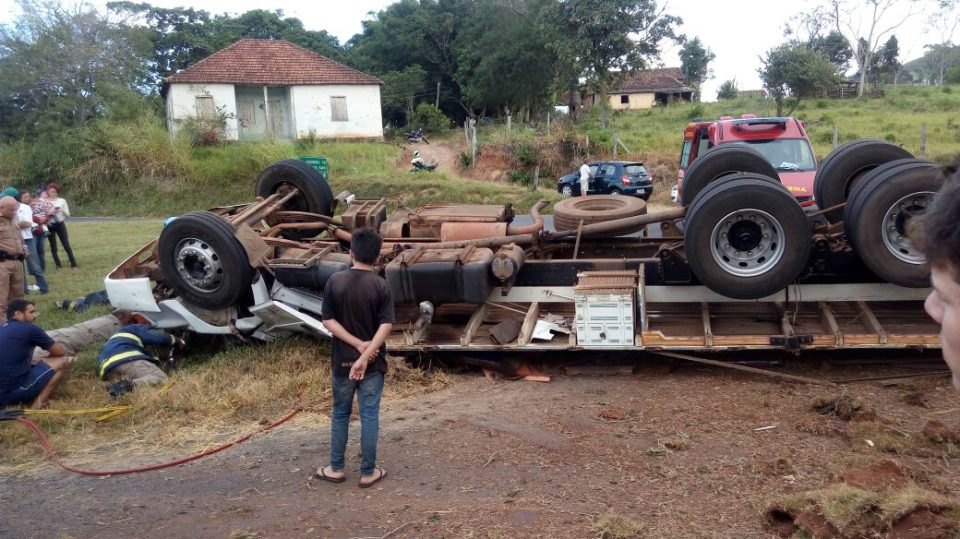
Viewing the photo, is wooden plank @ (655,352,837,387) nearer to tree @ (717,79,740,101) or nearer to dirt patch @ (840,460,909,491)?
dirt patch @ (840,460,909,491)

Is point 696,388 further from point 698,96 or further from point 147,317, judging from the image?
point 698,96

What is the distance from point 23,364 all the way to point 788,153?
1138 cm

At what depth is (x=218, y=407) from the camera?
6.26m

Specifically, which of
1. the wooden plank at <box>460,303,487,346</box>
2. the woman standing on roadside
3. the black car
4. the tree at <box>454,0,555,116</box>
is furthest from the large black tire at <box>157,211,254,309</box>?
the tree at <box>454,0,555,116</box>

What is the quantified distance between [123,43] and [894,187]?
42923 millimetres

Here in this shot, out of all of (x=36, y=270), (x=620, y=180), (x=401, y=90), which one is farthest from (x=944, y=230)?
(x=401, y=90)

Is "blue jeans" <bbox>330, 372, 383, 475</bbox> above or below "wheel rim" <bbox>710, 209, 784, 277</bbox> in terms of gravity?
below

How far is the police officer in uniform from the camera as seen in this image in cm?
877

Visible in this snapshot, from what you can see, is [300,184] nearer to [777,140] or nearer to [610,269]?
[610,269]

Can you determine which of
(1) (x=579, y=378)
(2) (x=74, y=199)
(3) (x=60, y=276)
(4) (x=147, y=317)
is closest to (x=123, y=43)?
(2) (x=74, y=199)

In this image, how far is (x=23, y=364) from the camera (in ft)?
21.4

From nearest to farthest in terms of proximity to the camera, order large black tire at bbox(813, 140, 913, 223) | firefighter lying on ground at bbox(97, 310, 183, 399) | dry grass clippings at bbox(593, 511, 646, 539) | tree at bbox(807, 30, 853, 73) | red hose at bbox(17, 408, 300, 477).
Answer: dry grass clippings at bbox(593, 511, 646, 539), red hose at bbox(17, 408, 300, 477), firefighter lying on ground at bbox(97, 310, 183, 399), large black tire at bbox(813, 140, 913, 223), tree at bbox(807, 30, 853, 73)

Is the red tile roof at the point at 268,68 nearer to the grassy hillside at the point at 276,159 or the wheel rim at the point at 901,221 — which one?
the grassy hillside at the point at 276,159

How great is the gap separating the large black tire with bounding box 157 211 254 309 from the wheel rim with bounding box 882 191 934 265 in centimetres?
546
